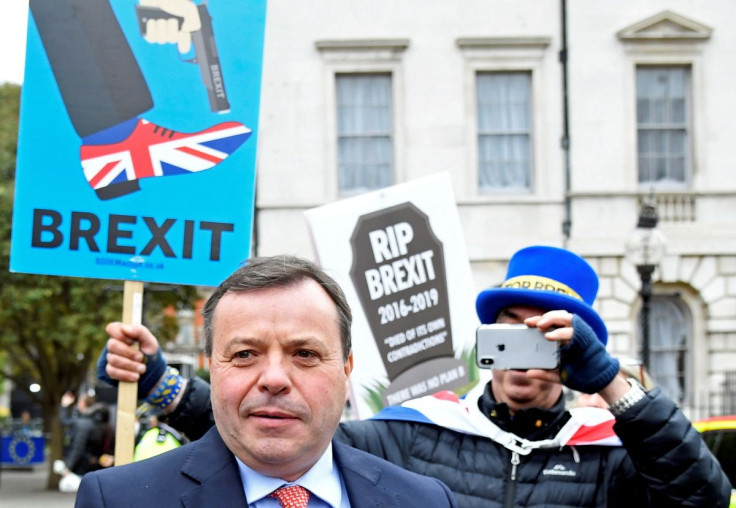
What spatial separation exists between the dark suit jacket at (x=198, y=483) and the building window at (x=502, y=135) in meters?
18.6

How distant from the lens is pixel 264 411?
212 centimetres

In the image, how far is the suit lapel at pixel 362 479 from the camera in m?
2.26

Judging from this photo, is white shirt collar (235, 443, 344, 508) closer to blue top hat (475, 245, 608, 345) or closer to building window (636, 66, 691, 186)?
blue top hat (475, 245, 608, 345)

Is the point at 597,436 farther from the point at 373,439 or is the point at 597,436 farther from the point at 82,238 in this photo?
the point at 82,238

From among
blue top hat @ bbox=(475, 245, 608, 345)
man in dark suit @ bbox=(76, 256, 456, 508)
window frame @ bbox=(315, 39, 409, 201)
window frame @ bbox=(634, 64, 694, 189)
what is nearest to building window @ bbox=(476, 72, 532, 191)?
window frame @ bbox=(315, 39, 409, 201)

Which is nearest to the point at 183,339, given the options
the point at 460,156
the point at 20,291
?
the point at 20,291

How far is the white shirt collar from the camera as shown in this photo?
2164 mm

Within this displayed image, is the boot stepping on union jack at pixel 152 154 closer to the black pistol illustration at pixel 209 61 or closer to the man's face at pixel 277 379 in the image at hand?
the black pistol illustration at pixel 209 61

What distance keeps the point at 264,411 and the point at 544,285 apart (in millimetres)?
1638

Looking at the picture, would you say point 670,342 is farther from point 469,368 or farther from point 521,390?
point 521,390

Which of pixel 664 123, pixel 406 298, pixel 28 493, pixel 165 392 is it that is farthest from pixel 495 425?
pixel 28 493

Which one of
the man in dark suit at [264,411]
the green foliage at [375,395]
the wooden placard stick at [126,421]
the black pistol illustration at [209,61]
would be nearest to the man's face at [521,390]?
the wooden placard stick at [126,421]

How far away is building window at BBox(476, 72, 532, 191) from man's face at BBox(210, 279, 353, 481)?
18.7 m

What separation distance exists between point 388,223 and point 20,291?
19.2m
